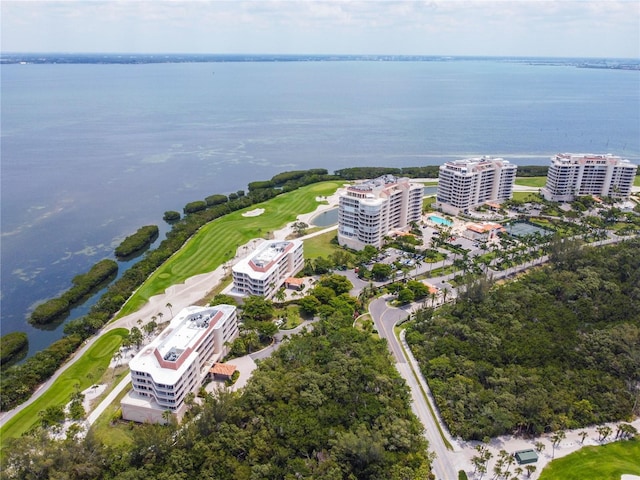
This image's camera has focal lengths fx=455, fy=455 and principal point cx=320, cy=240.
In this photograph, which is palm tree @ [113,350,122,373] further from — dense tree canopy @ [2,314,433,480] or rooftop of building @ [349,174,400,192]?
rooftop of building @ [349,174,400,192]

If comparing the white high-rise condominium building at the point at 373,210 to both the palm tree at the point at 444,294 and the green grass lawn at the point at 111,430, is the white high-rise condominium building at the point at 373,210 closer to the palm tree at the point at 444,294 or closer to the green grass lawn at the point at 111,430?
the palm tree at the point at 444,294

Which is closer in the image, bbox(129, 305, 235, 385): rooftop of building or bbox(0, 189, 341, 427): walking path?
bbox(129, 305, 235, 385): rooftop of building

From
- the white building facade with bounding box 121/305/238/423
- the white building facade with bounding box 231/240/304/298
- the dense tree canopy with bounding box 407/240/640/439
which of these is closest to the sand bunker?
the white building facade with bounding box 231/240/304/298

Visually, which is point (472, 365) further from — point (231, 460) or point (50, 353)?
point (50, 353)

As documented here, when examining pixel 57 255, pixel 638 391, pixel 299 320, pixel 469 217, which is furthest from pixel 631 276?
pixel 57 255

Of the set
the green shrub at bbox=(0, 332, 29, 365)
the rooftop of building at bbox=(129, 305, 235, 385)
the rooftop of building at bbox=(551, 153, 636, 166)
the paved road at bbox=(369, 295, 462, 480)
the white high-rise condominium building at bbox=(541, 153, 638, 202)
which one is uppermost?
the rooftop of building at bbox=(551, 153, 636, 166)

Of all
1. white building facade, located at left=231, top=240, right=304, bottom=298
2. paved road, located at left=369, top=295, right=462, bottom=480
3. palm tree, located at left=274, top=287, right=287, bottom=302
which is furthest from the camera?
white building facade, located at left=231, top=240, right=304, bottom=298

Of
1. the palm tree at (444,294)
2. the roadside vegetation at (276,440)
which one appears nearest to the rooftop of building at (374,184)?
the palm tree at (444,294)

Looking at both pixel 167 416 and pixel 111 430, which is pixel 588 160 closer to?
pixel 167 416
